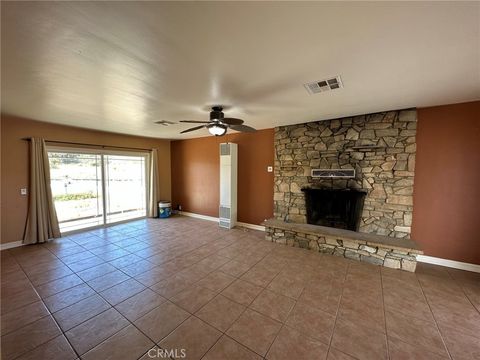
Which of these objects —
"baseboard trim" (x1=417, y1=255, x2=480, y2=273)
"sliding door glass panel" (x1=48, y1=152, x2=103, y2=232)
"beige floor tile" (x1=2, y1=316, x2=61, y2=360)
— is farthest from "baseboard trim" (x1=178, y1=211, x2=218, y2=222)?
"baseboard trim" (x1=417, y1=255, x2=480, y2=273)

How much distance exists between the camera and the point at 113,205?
5.61 metres

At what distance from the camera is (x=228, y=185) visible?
5145mm

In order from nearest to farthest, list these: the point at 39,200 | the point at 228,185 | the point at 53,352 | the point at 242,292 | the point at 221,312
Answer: the point at 53,352, the point at 221,312, the point at 242,292, the point at 39,200, the point at 228,185

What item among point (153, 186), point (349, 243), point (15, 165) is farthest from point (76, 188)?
point (349, 243)

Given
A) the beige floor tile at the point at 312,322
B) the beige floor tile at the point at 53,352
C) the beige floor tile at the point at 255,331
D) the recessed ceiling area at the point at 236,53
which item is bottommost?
the beige floor tile at the point at 53,352

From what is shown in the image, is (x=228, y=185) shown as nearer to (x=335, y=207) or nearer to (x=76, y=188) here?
(x=335, y=207)

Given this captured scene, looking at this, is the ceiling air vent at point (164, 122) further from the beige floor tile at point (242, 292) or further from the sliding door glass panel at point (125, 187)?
the beige floor tile at point (242, 292)

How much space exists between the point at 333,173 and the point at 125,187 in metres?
5.83

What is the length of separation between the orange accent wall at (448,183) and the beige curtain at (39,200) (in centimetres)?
726

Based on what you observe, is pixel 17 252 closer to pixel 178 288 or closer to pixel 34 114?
pixel 34 114

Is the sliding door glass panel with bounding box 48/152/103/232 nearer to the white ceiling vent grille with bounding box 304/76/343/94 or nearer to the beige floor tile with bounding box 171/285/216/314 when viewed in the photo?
the beige floor tile with bounding box 171/285/216/314

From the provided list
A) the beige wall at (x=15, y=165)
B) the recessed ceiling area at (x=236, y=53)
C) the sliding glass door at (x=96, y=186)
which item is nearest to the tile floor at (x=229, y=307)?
the beige wall at (x=15, y=165)

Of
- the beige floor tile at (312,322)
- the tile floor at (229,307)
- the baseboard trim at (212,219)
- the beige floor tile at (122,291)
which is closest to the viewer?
the tile floor at (229,307)

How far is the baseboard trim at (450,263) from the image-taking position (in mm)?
2996
